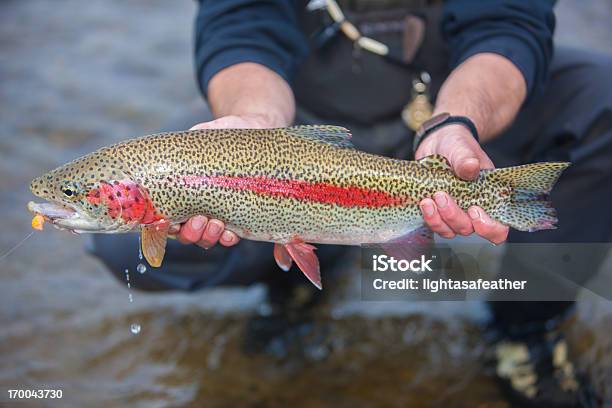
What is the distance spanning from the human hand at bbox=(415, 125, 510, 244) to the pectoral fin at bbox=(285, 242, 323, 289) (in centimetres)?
42

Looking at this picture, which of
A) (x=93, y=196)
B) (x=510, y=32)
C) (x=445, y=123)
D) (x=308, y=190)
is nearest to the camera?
(x=93, y=196)

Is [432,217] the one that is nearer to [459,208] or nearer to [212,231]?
[459,208]

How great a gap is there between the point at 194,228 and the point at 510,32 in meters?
1.73

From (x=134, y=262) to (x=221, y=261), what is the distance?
0.41 m

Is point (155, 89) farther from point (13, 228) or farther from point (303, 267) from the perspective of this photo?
point (303, 267)

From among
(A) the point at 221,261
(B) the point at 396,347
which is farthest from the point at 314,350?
(A) the point at 221,261

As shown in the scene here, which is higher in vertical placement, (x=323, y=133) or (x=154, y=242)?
(x=323, y=133)

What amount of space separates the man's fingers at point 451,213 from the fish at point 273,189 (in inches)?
1.8

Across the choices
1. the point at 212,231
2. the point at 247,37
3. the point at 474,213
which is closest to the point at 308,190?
the point at 212,231

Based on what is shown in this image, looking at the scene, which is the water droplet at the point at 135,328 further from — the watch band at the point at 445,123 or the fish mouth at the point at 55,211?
the watch band at the point at 445,123

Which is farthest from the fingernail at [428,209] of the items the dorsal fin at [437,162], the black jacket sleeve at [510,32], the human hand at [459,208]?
the black jacket sleeve at [510,32]

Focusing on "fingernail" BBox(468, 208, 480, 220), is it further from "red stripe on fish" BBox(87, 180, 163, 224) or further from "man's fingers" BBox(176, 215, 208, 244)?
"red stripe on fish" BBox(87, 180, 163, 224)

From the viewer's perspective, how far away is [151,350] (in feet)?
12.2

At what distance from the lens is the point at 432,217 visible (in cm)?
254
